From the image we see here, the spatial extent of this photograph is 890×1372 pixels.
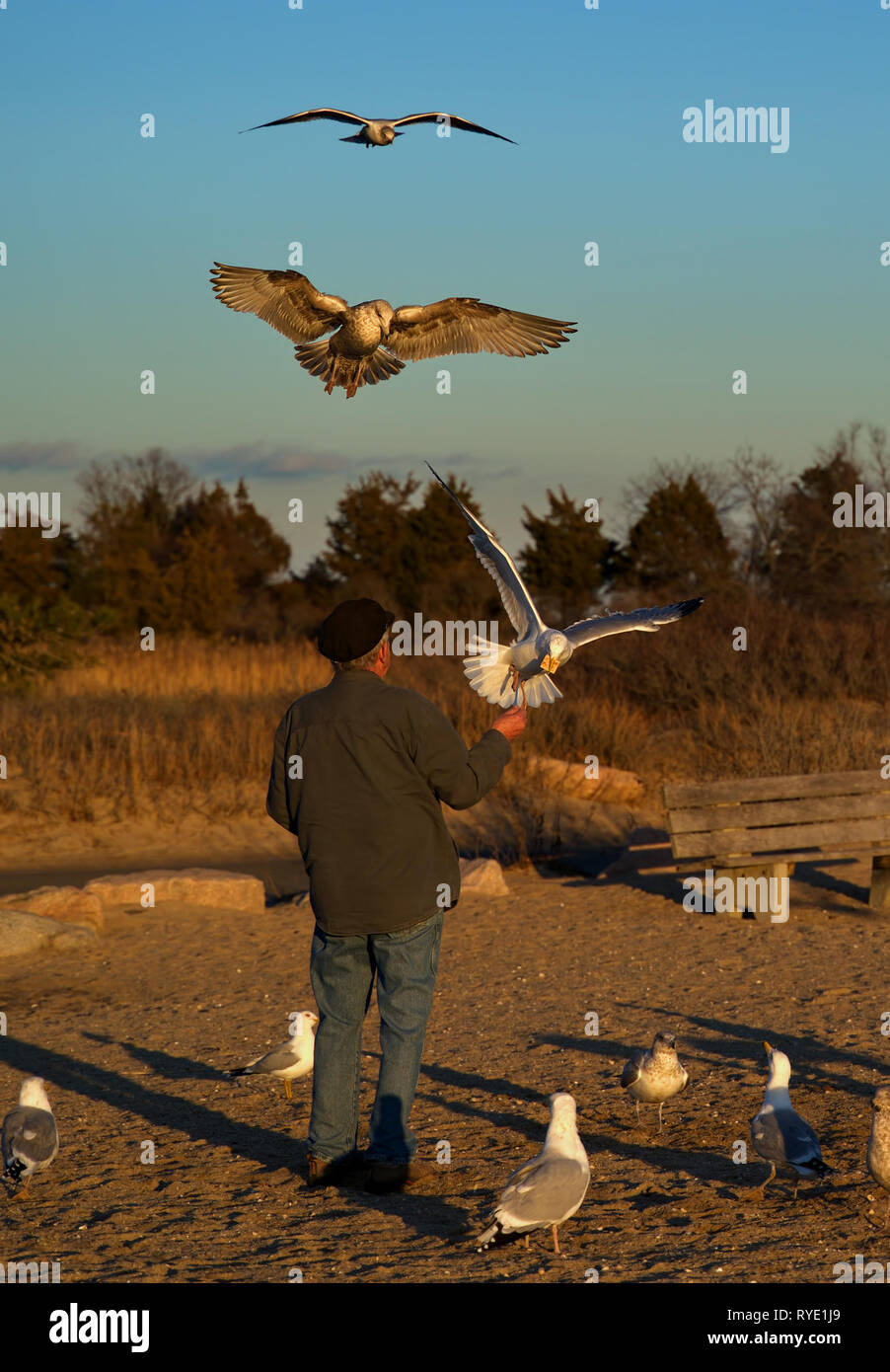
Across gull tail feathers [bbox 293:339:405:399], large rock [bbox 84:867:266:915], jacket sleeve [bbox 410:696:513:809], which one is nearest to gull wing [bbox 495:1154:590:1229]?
jacket sleeve [bbox 410:696:513:809]

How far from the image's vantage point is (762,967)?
8.44 m

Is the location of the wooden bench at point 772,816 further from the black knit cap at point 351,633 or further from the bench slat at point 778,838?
the black knit cap at point 351,633

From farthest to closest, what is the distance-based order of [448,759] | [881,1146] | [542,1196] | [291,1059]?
[291,1059], [448,759], [881,1146], [542,1196]

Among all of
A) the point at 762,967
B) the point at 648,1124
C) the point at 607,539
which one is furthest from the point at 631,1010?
the point at 607,539

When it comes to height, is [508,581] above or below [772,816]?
above

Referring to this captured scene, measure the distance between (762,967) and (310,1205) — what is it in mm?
4434

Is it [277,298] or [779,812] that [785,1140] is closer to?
[277,298]

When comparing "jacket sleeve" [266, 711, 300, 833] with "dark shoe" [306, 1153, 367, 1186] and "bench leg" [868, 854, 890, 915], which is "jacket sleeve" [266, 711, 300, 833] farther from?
"bench leg" [868, 854, 890, 915]

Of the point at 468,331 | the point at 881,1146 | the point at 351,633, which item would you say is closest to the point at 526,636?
the point at 468,331

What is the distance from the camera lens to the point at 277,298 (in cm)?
745

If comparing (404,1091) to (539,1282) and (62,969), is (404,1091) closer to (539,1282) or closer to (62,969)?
(539,1282)

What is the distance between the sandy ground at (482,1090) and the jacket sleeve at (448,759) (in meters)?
1.28

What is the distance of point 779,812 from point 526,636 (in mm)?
2947

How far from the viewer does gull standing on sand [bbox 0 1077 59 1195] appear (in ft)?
16.0
